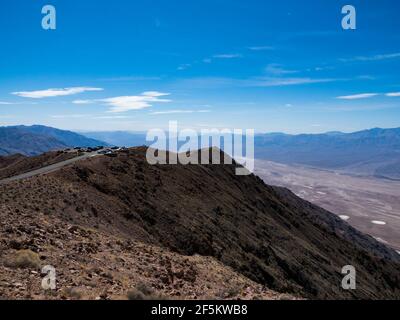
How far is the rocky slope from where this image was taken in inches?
850

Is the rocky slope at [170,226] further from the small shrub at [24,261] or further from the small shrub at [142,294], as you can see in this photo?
the small shrub at [142,294]

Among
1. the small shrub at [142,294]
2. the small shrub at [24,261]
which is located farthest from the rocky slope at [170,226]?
the small shrub at [142,294]

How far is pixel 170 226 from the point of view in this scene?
3875 cm

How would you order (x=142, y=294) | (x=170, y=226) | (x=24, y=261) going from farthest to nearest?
1. (x=170, y=226)
2. (x=24, y=261)
3. (x=142, y=294)

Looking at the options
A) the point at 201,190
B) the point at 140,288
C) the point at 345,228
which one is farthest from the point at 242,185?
the point at 345,228

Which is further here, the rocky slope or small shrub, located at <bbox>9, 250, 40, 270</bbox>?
the rocky slope

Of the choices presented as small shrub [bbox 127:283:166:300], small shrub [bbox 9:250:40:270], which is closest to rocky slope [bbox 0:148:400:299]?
small shrub [bbox 9:250:40:270]

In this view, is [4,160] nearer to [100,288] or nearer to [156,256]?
[156,256]

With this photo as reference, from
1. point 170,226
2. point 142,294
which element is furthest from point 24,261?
point 170,226

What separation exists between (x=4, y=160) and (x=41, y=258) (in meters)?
101

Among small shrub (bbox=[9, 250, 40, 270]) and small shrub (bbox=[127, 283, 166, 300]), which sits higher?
small shrub (bbox=[9, 250, 40, 270])

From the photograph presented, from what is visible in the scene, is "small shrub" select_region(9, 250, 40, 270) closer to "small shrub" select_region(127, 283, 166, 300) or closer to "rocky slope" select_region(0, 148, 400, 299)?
"rocky slope" select_region(0, 148, 400, 299)

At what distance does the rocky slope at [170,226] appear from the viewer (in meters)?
21.6

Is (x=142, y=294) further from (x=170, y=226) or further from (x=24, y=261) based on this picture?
(x=170, y=226)
